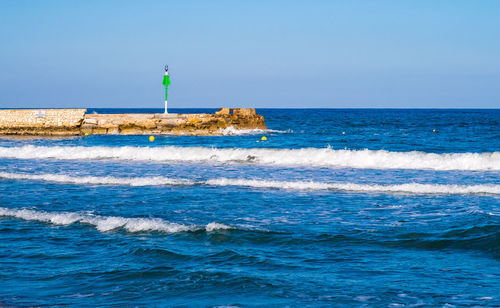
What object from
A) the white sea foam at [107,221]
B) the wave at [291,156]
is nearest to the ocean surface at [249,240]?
the white sea foam at [107,221]

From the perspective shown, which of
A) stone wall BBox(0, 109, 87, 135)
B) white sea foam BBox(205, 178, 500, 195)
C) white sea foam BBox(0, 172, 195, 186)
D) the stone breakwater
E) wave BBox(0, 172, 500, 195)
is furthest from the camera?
the stone breakwater

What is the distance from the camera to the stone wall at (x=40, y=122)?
35875mm

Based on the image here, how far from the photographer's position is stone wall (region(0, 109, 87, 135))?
35.9 metres

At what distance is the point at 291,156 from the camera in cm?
2180

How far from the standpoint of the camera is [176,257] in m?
6.62

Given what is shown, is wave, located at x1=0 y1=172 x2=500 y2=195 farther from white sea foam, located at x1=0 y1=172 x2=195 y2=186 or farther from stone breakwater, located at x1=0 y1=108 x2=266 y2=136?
stone breakwater, located at x1=0 y1=108 x2=266 y2=136

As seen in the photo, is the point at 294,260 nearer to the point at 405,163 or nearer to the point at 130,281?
the point at 130,281

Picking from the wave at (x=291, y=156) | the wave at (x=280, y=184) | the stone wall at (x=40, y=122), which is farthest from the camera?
the stone wall at (x=40, y=122)

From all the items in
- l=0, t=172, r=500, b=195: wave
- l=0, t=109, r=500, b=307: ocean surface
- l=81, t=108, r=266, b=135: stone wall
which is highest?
l=81, t=108, r=266, b=135: stone wall

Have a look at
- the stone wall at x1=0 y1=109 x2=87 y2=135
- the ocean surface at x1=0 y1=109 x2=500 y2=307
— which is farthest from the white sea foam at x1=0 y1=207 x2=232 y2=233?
the stone wall at x1=0 y1=109 x2=87 y2=135

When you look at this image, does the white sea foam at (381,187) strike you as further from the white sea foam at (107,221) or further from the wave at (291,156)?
the wave at (291,156)

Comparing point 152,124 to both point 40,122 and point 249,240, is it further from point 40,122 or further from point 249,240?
point 249,240

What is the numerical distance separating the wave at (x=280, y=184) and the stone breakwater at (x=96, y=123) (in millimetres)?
Answer: 20834

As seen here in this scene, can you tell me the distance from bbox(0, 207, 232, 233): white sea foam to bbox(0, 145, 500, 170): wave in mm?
11740
